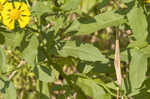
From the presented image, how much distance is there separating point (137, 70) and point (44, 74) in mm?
566

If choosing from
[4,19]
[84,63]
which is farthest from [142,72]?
[4,19]

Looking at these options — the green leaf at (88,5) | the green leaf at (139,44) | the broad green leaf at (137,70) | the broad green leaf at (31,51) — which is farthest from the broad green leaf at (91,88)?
the green leaf at (88,5)

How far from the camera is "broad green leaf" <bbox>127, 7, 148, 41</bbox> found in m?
1.52

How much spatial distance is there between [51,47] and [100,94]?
428mm

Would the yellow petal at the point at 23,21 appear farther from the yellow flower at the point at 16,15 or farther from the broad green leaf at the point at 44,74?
the broad green leaf at the point at 44,74

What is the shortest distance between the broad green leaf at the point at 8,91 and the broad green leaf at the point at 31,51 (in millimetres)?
251

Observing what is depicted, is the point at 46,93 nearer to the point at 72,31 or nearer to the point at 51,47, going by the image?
the point at 51,47

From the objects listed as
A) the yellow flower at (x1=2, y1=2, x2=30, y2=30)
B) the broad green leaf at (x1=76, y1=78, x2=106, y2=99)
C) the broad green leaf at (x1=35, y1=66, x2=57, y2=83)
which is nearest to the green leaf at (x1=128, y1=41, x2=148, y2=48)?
the broad green leaf at (x1=76, y1=78, x2=106, y2=99)

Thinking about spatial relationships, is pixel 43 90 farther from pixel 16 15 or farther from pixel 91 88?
pixel 16 15

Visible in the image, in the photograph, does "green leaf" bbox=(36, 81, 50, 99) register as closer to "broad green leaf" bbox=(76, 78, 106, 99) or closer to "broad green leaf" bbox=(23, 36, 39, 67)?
"broad green leaf" bbox=(76, 78, 106, 99)

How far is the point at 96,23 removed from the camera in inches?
65.6

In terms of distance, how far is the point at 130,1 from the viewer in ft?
5.09

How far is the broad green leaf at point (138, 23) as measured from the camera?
5.00ft

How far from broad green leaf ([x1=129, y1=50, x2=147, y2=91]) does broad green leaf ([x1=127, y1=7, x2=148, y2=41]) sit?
0.15m
